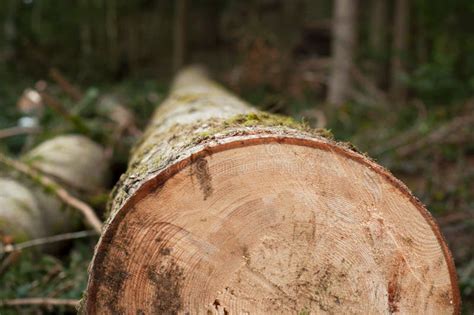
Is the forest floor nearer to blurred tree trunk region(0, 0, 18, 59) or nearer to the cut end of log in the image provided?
the cut end of log

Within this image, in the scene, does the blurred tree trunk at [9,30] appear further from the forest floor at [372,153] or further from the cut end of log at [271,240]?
the cut end of log at [271,240]

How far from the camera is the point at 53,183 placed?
459 cm

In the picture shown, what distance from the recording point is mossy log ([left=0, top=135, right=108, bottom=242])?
407cm

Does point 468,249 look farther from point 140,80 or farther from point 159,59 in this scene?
point 159,59

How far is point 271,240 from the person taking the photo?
213cm

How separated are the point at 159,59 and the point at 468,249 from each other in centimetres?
1055

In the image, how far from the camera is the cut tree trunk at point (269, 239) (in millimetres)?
2086

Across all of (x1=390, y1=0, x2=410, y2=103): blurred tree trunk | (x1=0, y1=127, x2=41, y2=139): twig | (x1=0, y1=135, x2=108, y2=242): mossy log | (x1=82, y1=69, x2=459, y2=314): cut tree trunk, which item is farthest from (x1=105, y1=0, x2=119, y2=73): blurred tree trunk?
(x1=82, y1=69, x2=459, y2=314): cut tree trunk

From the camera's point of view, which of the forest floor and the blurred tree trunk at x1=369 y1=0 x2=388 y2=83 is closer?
the forest floor

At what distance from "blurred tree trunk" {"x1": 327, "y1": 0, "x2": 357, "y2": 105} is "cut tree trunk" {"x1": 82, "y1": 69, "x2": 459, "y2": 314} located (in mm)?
6999

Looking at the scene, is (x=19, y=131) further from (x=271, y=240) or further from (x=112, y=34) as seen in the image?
(x=112, y=34)

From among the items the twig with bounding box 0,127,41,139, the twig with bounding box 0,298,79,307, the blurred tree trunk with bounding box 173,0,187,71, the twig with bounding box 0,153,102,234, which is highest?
the blurred tree trunk with bounding box 173,0,187,71

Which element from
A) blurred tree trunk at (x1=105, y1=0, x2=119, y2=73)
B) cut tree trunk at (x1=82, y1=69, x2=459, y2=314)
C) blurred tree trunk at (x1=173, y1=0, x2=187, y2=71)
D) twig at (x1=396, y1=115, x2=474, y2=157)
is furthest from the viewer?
blurred tree trunk at (x1=105, y1=0, x2=119, y2=73)

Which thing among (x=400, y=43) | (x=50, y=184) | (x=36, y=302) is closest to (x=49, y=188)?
(x=50, y=184)
